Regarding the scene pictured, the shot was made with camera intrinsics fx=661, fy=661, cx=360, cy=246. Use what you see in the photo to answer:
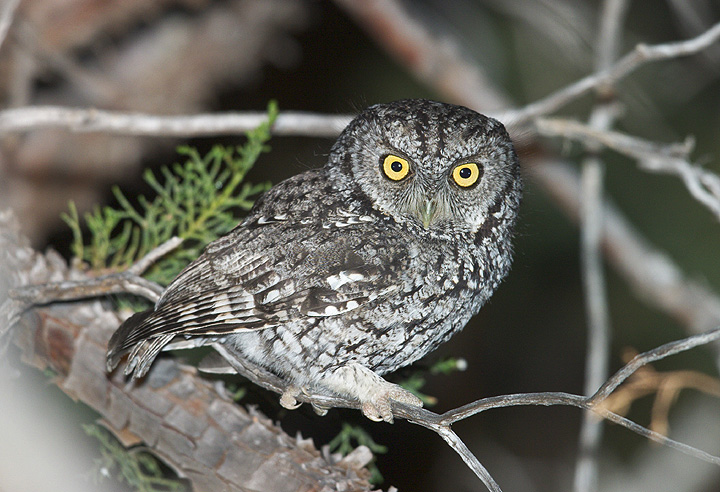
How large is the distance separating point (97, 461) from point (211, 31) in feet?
10.4

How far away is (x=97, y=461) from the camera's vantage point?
97.9 inches

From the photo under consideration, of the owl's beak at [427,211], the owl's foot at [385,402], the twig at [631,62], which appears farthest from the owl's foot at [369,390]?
the twig at [631,62]

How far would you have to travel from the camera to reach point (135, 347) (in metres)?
1.96

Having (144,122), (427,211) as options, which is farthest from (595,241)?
(144,122)

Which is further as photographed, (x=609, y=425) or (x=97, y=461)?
(x=609, y=425)

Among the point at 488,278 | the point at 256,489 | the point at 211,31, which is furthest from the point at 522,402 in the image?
the point at 211,31

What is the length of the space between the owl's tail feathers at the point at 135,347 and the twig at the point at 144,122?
1.09 metres

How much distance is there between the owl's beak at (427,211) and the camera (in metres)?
2.03

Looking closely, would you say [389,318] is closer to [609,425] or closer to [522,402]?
[522,402]

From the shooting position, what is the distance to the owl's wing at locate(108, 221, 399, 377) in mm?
1910

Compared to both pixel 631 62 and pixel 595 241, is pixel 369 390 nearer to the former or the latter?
pixel 631 62

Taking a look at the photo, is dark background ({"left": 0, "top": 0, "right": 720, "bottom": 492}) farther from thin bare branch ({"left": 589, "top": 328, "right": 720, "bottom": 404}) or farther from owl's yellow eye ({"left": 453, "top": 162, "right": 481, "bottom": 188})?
thin bare branch ({"left": 589, "top": 328, "right": 720, "bottom": 404})

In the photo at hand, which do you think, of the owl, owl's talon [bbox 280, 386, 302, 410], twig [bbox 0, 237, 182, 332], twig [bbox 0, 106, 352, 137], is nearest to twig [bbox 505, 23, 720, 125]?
the owl

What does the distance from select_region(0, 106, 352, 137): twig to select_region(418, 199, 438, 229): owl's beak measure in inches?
26.7
